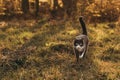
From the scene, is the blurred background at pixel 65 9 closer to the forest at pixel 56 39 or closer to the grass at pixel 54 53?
the forest at pixel 56 39

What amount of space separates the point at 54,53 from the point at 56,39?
1433 millimetres

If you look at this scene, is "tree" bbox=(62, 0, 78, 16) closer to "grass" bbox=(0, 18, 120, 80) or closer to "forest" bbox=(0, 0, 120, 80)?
"forest" bbox=(0, 0, 120, 80)

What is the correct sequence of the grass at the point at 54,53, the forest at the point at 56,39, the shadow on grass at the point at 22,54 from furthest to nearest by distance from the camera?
the shadow on grass at the point at 22,54 < the forest at the point at 56,39 < the grass at the point at 54,53

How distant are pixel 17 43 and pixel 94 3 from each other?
190 inches

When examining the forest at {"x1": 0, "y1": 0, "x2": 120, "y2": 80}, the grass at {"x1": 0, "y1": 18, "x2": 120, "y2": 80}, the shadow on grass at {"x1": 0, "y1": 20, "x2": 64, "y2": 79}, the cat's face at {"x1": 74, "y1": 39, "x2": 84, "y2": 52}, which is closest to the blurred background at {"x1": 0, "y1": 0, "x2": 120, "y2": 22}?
the forest at {"x1": 0, "y1": 0, "x2": 120, "y2": 80}

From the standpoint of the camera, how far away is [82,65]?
7.69m

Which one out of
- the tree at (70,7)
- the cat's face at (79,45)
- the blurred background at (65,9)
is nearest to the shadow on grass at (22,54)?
the cat's face at (79,45)

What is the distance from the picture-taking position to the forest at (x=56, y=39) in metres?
7.25

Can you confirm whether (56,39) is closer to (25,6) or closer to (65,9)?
(65,9)

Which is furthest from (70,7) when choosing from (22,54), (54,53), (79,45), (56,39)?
(79,45)

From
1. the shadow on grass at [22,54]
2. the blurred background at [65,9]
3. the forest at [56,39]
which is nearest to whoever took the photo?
the forest at [56,39]

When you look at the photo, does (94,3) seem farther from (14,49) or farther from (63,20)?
(14,49)

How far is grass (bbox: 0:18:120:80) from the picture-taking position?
7.11m

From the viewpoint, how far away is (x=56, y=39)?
9.88 metres
